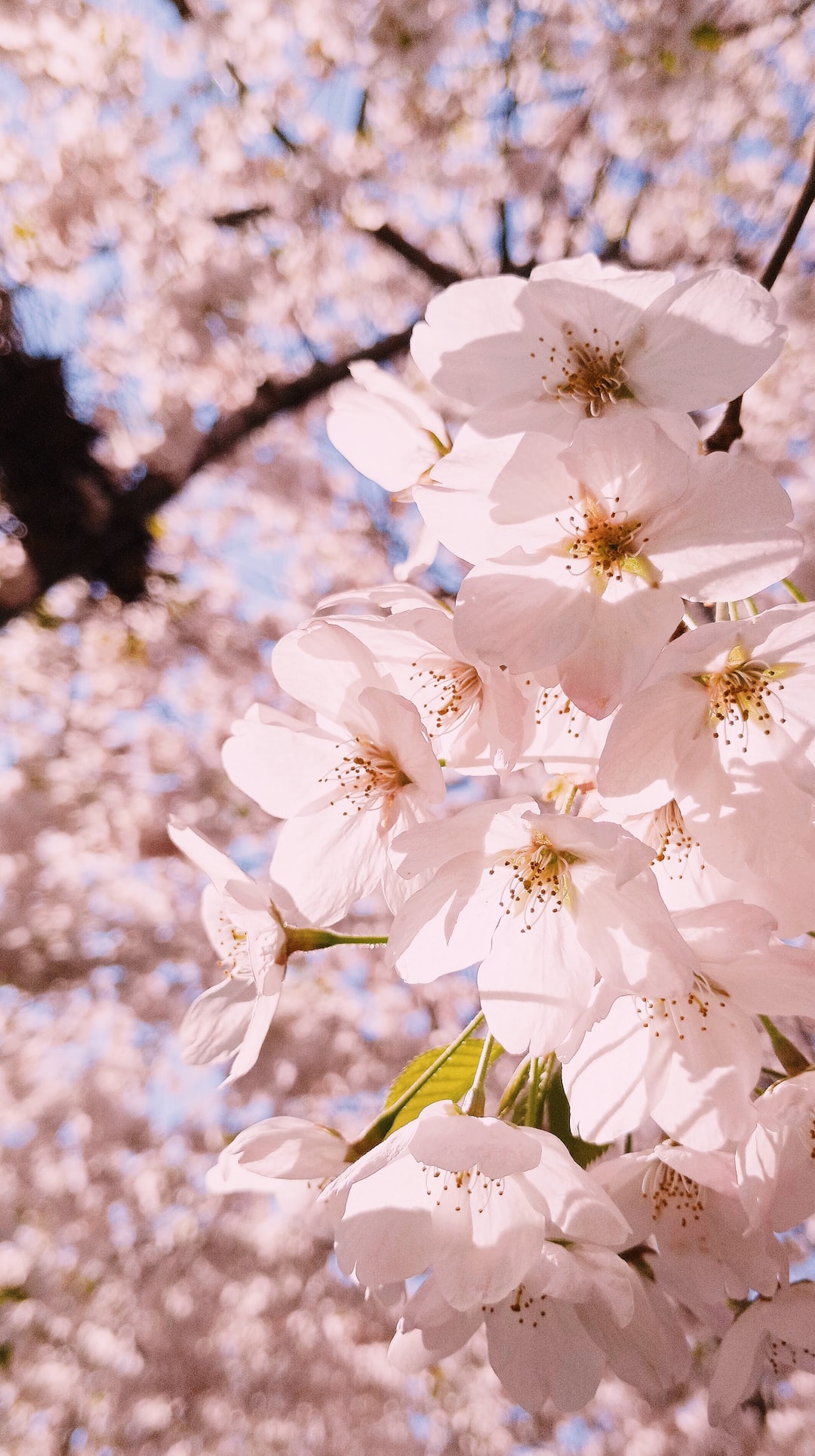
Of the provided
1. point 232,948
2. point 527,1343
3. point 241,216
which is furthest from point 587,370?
point 241,216

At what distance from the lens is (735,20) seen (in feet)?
12.9

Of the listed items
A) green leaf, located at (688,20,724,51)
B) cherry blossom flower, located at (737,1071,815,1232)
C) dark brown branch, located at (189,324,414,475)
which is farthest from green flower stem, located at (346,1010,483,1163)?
green leaf, located at (688,20,724,51)

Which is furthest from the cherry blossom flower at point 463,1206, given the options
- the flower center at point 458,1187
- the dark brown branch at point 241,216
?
Result: the dark brown branch at point 241,216

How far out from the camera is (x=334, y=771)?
3.52ft

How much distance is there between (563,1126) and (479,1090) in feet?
0.50

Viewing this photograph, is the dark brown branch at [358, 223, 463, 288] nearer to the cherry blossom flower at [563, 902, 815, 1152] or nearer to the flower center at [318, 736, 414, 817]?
the flower center at [318, 736, 414, 817]

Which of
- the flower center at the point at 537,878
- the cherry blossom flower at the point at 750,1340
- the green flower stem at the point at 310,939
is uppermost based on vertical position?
the flower center at the point at 537,878

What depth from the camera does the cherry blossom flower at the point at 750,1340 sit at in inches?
41.1

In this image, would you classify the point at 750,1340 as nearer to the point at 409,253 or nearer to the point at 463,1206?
the point at 463,1206

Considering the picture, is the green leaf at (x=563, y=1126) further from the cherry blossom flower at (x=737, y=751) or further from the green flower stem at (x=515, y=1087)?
the cherry blossom flower at (x=737, y=751)

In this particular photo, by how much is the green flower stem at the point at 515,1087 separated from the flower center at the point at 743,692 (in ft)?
1.45

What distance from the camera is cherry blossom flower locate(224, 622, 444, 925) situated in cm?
90

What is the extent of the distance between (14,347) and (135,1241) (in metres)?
5.58

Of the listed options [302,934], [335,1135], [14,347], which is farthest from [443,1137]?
[14,347]
